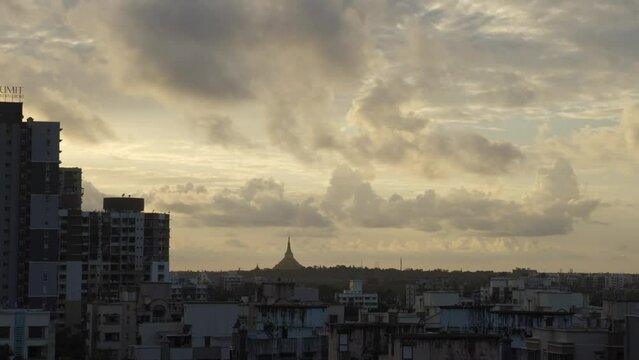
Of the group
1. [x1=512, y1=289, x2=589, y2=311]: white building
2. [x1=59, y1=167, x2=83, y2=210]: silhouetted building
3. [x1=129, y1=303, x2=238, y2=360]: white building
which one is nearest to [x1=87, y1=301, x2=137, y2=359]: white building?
[x1=129, y1=303, x2=238, y2=360]: white building

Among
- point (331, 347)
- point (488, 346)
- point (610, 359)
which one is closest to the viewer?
point (488, 346)

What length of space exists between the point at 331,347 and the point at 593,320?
68.4ft

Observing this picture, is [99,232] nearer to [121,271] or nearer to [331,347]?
[121,271]

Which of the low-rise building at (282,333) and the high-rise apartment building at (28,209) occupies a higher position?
the high-rise apartment building at (28,209)

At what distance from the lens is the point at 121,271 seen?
511 feet

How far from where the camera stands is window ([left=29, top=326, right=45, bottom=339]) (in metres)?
69.4

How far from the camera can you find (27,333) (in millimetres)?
69250

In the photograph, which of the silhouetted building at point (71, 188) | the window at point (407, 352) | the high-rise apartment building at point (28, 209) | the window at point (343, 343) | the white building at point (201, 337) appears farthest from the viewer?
the silhouetted building at point (71, 188)

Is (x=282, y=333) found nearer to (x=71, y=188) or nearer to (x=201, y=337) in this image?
(x=201, y=337)

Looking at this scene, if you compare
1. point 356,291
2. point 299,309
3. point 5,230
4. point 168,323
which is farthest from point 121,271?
point 299,309

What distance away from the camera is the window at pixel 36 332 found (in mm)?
69375

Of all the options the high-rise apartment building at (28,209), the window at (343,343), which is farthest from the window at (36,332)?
the high-rise apartment building at (28,209)

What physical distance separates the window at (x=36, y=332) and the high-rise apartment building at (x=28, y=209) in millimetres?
54351

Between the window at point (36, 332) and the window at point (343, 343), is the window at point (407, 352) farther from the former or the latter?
the window at point (36, 332)
